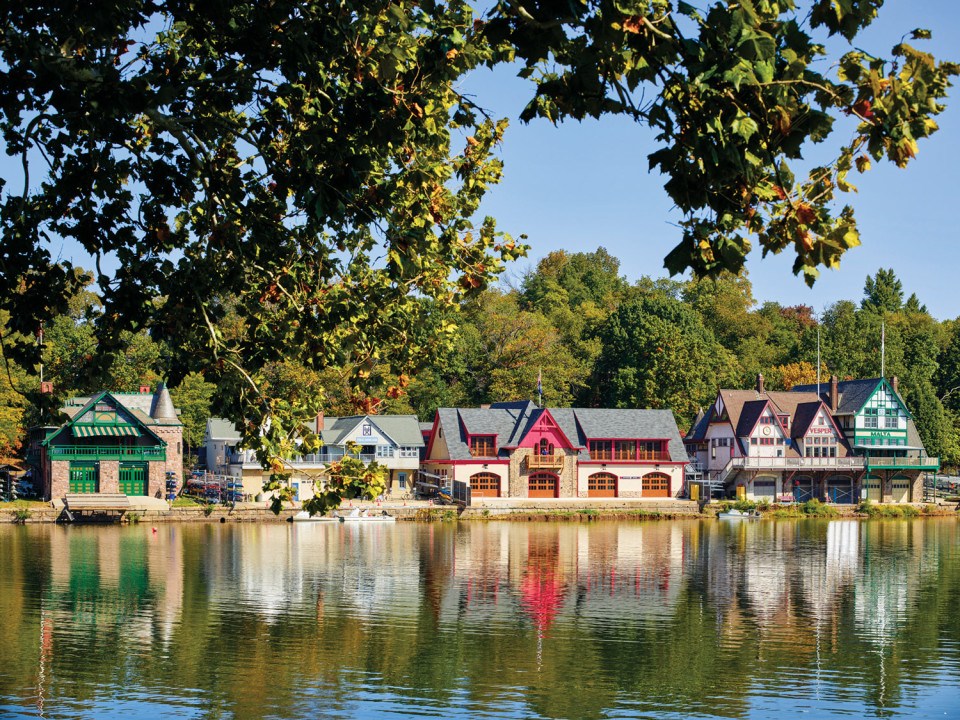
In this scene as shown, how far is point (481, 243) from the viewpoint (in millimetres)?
16656

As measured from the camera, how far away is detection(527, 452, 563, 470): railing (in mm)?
78125

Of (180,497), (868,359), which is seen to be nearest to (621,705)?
(180,497)

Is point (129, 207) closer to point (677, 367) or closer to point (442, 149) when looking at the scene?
point (442, 149)

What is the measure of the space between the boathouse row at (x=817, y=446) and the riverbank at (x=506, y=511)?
3789mm

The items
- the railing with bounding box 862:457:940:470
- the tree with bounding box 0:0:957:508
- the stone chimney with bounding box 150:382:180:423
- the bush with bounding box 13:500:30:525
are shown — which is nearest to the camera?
the tree with bounding box 0:0:957:508

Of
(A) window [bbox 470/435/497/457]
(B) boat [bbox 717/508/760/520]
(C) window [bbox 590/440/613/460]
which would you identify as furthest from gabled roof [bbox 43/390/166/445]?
(B) boat [bbox 717/508/760/520]

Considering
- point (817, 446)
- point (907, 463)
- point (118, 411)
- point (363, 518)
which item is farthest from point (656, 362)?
point (118, 411)

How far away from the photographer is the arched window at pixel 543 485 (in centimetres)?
7938

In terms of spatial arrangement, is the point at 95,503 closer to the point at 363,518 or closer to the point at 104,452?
the point at 104,452

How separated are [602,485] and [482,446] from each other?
9.52 m

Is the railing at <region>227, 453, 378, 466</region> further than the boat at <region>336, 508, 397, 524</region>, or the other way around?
the railing at <region>227, 453, 378, 466</region>

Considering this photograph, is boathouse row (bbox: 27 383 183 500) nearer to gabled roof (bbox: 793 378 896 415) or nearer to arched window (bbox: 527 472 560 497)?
arched window (bbox: 527 472 560 497)

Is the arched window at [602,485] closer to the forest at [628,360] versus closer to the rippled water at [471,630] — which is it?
the forest at [628,360]

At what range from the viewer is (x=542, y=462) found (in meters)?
78.2
